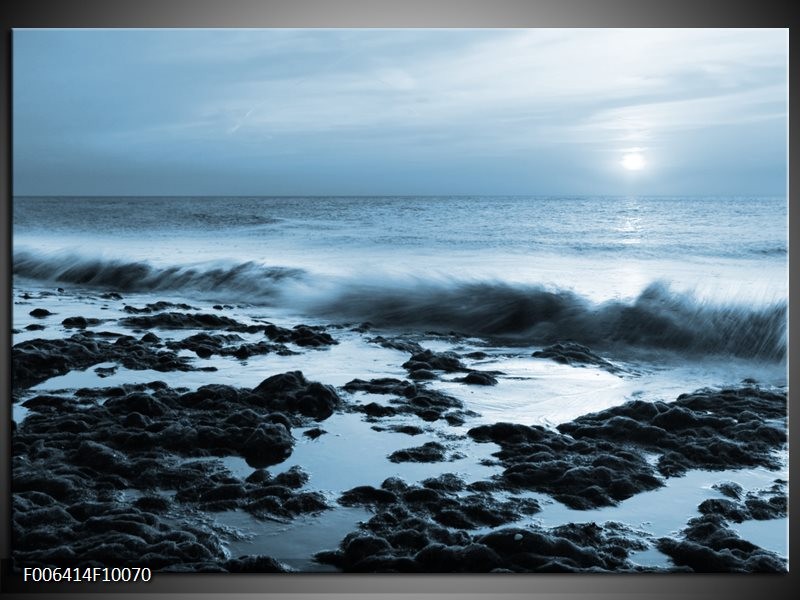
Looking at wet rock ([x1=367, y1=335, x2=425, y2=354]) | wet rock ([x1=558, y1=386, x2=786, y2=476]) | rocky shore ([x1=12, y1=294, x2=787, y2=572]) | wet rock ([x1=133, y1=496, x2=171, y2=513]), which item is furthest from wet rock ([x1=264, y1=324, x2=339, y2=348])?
wet rock ([x1=558, y1=386, x2=786, y2=476])

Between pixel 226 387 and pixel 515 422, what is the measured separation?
1.13 metres

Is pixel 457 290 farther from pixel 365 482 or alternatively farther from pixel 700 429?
pixel 700 429

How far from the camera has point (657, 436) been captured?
10.6ft

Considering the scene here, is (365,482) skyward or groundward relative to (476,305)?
groundward

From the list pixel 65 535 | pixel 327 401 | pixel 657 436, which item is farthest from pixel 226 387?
pixel 657 436

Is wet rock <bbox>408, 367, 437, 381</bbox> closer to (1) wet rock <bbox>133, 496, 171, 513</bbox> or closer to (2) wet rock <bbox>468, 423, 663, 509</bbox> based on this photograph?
(2) wet rock <bbox>468, 423, 663, 509</bbox>

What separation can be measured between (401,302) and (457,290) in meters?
0.24

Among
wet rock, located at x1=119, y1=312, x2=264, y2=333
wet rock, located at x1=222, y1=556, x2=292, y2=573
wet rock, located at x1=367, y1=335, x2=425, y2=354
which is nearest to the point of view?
wet rock, located at x1=222, y1=556, x2=292, y2=573

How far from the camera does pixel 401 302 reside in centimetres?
358

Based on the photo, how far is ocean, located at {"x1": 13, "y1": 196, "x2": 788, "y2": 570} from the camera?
3.21 meters

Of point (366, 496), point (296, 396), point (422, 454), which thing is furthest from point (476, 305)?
point (366, 496)

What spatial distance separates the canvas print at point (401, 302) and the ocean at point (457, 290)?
1 centimetres

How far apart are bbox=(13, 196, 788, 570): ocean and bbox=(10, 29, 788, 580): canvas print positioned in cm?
1

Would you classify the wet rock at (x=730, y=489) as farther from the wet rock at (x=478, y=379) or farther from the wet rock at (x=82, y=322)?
the wet rock at (x=82, y=322)
